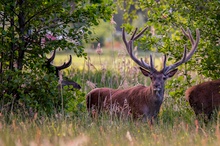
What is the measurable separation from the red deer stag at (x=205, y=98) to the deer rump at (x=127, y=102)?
0.69 meters

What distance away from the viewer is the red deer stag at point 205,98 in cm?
1007

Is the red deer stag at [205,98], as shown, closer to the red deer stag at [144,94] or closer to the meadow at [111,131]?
the meadow at [111,131]

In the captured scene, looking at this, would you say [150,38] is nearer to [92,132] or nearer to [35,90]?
[35,90]

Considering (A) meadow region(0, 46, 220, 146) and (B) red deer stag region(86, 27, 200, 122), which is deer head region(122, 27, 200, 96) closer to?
(B) red deer stag region(86, 27, 200, 122)

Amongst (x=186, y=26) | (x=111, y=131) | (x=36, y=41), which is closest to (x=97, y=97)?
(x=36, y=41)

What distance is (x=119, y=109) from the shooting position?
33.2 ft

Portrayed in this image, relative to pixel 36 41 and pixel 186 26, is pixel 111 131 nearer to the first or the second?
pixel 36 41

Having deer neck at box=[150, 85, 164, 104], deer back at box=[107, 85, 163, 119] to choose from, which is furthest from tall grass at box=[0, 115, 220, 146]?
deer back at box=[107, 85, 163, 119]

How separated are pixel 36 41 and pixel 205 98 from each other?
3.01m

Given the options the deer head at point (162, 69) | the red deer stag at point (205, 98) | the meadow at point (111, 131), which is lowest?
the meadow at point (111, 131)

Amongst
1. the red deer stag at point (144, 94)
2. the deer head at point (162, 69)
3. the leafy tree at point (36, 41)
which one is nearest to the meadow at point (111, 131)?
the red deer stag at point (144, 94)

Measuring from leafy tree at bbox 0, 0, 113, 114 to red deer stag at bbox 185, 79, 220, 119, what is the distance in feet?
7.00

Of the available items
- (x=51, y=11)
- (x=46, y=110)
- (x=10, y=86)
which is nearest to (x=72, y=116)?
(x=46, y=110)

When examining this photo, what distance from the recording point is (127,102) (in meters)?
10.3
